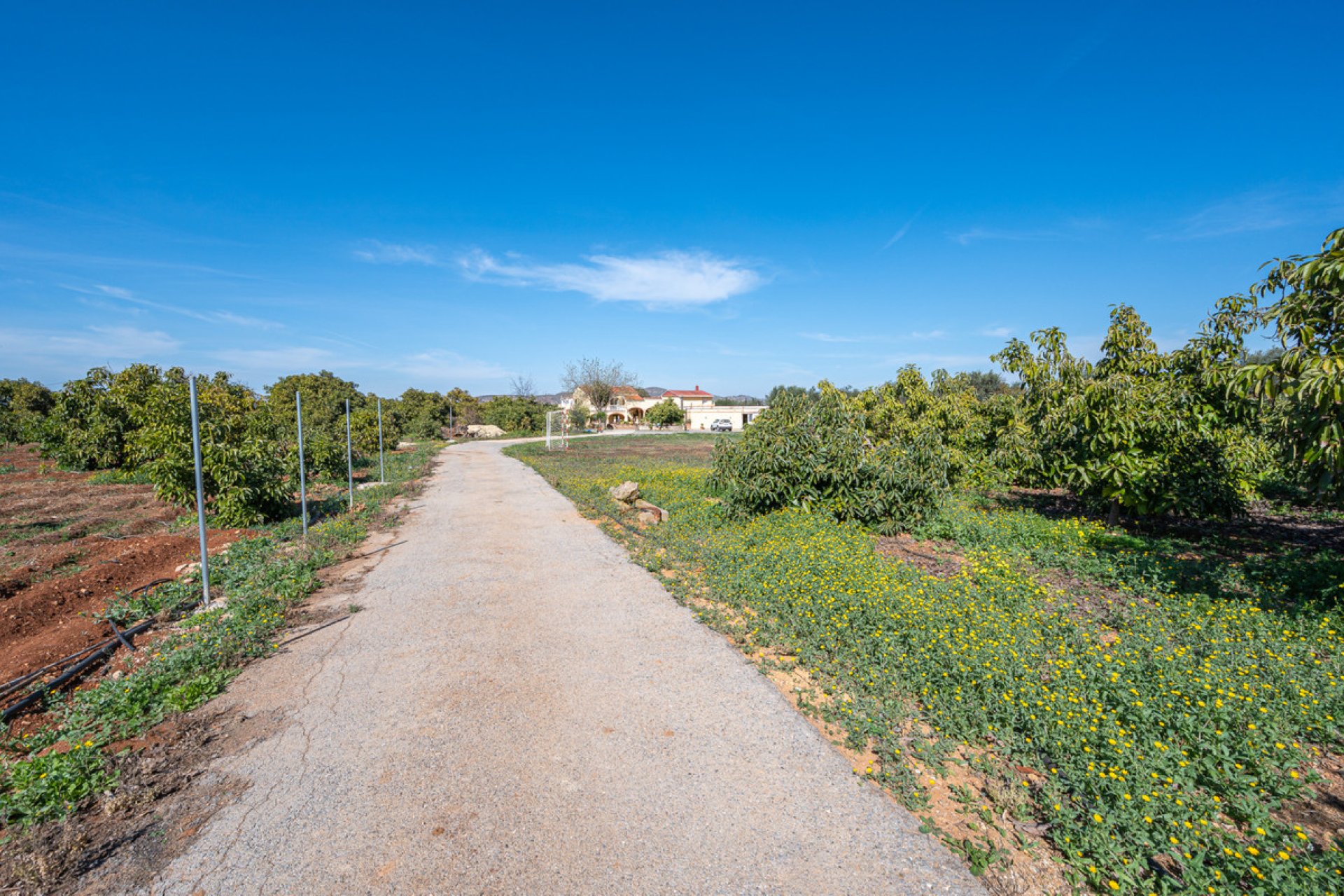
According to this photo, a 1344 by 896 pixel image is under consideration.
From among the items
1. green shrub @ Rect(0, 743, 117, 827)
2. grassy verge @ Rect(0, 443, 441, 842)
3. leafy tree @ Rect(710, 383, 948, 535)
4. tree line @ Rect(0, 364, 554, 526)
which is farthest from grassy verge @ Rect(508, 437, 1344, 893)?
tree line @ Rect(0, 364, 554, 526)

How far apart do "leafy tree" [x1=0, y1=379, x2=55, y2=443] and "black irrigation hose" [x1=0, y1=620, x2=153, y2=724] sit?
3148 cm

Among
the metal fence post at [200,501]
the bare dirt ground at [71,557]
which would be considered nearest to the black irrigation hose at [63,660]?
the bare dirt ground at [71,557]

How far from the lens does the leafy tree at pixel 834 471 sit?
915cm

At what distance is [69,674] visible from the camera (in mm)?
4383

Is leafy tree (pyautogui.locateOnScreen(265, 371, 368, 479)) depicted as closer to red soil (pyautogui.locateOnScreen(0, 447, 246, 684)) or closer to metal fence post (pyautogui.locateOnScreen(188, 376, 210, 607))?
red soil (pyautogui.locateOnScreen(0, 447, 246, 684))

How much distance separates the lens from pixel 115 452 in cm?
1806

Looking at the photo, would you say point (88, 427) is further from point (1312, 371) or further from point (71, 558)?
point (1312, 371)

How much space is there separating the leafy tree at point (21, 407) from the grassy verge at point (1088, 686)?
36.9 meters

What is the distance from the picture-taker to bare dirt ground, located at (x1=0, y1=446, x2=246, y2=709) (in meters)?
5.18

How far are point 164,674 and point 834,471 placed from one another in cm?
867

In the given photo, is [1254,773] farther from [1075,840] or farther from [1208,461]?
[1208,461]

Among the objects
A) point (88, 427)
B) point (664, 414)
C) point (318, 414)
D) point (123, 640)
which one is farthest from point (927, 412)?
point (664, 414)

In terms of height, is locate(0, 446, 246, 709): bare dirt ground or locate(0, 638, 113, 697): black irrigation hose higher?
locate(0, 446, 246, 709): bare dirt ground

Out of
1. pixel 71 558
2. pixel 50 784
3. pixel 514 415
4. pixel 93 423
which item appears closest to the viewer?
pixel 50 784
